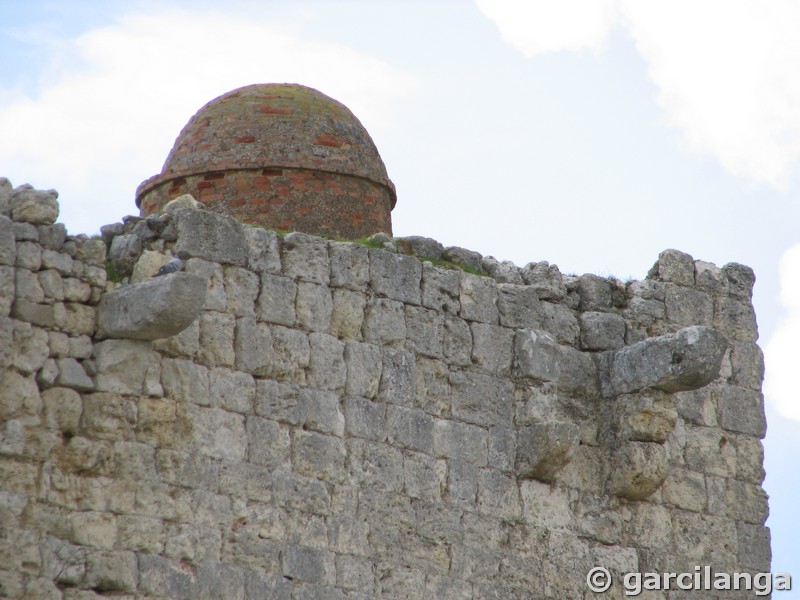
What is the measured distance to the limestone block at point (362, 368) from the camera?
29.7 feet

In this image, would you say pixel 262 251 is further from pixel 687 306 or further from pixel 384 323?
pixel 687 306

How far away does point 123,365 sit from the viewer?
8180mm

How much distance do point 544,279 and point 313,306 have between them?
1.93 m

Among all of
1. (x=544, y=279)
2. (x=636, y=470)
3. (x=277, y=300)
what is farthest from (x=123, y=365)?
(x=636, y=470)

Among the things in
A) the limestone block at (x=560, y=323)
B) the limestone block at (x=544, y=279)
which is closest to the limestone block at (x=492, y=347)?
the limestone block at (x=560, y=323)

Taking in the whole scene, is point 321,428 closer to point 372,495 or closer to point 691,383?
point 372,495

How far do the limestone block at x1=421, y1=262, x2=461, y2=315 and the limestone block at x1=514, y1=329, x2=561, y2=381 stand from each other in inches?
19.6

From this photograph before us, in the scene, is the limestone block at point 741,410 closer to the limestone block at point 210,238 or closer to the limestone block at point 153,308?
the limestone block at point 210,238

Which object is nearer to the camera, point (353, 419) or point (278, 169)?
point (353, 419)

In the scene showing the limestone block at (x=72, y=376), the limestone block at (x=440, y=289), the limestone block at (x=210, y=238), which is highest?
the limestone block at (x=440, y=289)

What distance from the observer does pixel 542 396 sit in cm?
987

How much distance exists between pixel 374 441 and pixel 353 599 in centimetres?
92

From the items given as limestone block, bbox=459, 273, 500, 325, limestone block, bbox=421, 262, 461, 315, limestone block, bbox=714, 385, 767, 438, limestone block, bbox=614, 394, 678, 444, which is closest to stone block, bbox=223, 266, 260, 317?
limestone block, bbox=421, 262, 461, 315

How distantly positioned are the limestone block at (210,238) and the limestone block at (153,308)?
1.73 feet
